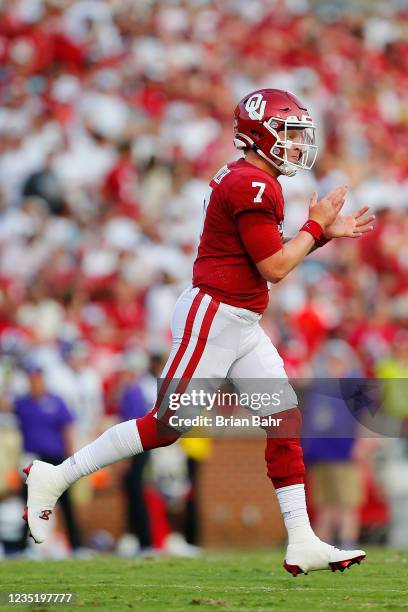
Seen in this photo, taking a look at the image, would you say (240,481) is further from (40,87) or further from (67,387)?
(40,87)

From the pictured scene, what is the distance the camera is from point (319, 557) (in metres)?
5.83

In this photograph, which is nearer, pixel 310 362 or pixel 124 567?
pixel 124 567

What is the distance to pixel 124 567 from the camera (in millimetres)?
7453

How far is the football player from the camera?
5.84m

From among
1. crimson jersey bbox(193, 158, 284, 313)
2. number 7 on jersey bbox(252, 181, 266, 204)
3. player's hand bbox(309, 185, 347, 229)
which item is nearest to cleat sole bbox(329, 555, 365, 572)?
crimson jersey bbox(193, 158, 284, 313)

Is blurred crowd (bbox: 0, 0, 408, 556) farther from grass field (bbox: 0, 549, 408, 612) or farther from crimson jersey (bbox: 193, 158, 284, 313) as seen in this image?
crimson jersey (bbox: 193, 158, 284, 313)

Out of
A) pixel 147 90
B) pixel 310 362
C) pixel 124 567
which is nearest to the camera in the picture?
pixel 124 567

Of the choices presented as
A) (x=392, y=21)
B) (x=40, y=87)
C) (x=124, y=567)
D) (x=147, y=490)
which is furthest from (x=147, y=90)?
(x=124, y=567)

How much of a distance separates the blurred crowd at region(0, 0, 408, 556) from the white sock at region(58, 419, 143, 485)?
519 centimetres

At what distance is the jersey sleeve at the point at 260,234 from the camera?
579 centimetres

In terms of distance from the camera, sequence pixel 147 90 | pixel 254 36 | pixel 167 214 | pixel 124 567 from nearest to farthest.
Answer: pixel 124 567, pixel 167 214, pixel 147 90, pixel 254 36

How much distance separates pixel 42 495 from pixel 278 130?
1.98 m

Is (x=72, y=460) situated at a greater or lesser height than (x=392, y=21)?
lesser

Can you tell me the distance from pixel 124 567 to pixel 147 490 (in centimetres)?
444
